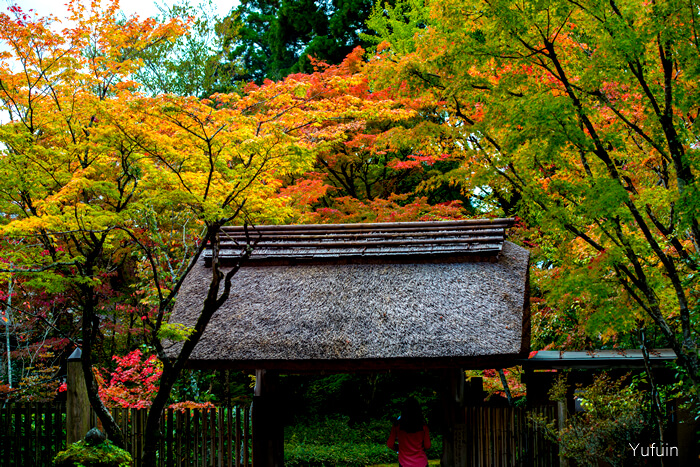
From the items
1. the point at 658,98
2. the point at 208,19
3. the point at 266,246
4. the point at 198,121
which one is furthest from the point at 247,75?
the point at 658,98

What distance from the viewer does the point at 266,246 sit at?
770 cm

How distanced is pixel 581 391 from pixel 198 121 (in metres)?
5.02

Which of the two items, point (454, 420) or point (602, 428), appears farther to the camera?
point (454, 420)

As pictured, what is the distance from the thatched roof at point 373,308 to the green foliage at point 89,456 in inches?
71.7

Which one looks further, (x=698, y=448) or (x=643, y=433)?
(x=698, y=448)

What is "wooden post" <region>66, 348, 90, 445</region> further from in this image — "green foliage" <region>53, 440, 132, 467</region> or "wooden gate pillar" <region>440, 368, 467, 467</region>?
"wooden gate pillar" <region>440, 368, 467, 467</region>

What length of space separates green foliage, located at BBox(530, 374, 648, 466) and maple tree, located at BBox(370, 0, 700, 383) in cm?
94

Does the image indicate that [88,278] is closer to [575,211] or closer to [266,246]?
[266,246]

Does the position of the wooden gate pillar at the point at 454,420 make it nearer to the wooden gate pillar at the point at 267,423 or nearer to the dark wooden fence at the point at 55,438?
the wooden gate pillar at the point at 267,423

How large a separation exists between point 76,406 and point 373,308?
11.0 ft

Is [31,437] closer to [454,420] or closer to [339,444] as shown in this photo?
[454,420]

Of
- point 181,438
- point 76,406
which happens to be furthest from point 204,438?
point 76,406

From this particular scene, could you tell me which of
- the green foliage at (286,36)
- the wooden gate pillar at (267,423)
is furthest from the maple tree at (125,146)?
the green foliage at (286,36)

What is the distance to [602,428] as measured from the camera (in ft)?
18.9
